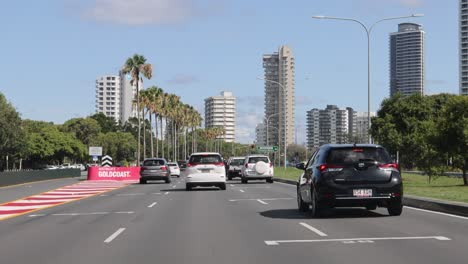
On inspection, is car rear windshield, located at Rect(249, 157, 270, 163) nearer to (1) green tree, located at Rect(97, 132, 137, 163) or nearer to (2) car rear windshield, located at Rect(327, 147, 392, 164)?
(2) car rear windshield, located at Rect(327, 147, 392, 164)

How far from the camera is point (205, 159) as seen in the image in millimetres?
30500

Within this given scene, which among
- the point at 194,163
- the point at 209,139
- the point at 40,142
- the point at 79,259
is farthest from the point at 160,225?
the point at 209,139

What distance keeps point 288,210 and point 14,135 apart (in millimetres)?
69596

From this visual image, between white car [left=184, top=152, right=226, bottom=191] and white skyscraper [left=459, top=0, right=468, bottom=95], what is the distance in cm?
7708

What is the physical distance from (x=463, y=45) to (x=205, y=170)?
8583cm

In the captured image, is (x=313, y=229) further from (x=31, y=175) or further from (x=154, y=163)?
(x=31, y=175)

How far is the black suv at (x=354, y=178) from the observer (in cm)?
1502

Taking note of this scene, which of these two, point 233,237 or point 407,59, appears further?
point 407,59

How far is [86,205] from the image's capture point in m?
22.3

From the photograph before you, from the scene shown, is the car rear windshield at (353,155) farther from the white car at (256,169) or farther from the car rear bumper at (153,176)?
the car rear bumper at (153,176)

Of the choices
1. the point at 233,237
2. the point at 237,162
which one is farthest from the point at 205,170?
the point at 237,162

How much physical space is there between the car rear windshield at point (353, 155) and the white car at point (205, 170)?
49.3 feet

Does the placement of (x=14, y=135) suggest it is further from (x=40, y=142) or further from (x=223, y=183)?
(x=223, y=183)

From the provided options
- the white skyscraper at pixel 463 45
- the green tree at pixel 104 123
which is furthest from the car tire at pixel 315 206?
the green tree at pixel 104 123
